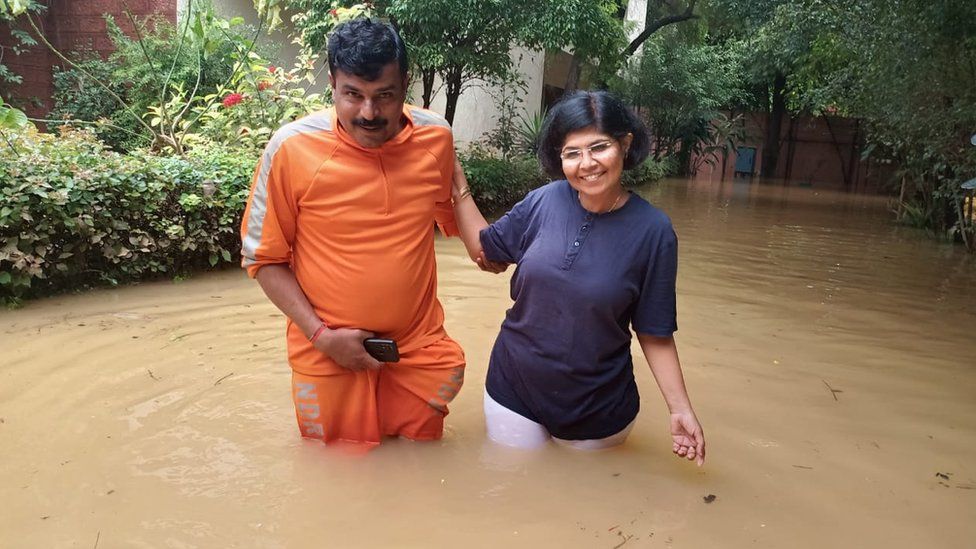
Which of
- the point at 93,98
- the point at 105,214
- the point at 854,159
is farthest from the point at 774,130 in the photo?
the point at 105,214

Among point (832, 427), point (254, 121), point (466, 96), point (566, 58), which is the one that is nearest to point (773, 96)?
point (566, 58)

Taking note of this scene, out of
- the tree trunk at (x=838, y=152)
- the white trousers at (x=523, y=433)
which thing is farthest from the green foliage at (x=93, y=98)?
the tree trunk at (x=838, y=152)

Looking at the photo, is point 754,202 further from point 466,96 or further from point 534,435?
point 534,435

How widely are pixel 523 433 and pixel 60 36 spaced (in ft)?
38.6

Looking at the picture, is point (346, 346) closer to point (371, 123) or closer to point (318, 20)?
point (371, 123)

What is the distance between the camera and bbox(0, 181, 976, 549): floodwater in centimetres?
242

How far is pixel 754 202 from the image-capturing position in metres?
16.8

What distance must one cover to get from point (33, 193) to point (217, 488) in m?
3.02

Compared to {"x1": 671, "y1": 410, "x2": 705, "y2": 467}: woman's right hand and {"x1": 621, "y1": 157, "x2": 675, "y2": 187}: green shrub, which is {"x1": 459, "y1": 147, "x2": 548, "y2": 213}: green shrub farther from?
{"x1": 671, "y1": 410, "x2": 705, "y2": 467}: woman's right hand

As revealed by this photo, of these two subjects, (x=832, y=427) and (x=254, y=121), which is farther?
(x=254, y=121)

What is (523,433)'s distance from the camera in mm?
2783

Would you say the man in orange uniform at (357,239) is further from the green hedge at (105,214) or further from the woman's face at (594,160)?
the green hedge at (105,214)

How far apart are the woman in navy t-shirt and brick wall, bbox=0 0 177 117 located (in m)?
10.0

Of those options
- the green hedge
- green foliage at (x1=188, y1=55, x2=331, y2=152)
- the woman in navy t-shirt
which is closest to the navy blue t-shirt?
the woman in navy t-shirt
